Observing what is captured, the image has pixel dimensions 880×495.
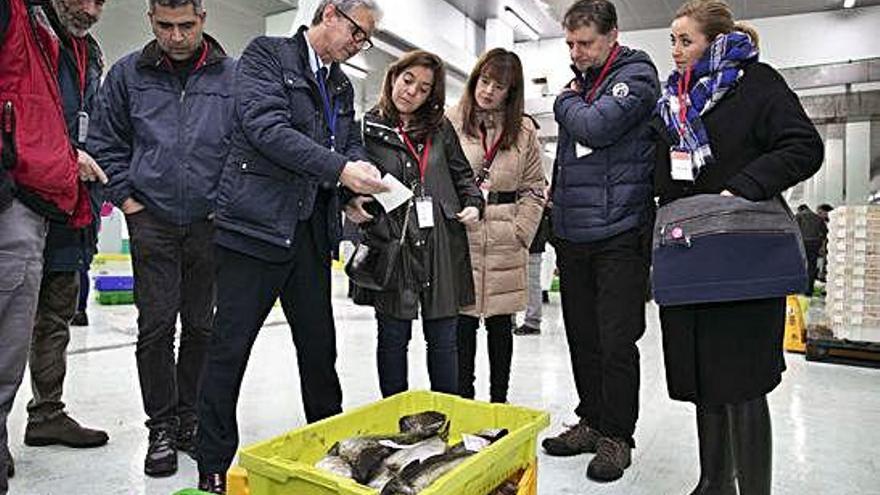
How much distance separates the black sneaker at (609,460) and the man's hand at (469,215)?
0.76m

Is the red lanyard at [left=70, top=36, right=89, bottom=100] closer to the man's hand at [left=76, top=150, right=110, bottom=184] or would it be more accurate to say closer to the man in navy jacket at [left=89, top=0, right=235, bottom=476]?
the man in navy jacket at [left=89, top=0, right=235, bottom=476]

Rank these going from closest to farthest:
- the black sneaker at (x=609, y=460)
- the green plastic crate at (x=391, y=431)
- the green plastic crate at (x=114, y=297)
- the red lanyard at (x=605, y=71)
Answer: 1. the green plastic crate at (x=391, y=431)
2. the black sneaker at (x=609, y=460)
3. the red lanyard at (x=605, y=71)
4. the green plastic crate at (x=114, y=297)

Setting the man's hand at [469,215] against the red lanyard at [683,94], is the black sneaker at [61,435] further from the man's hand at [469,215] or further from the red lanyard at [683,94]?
the red lanyard at [683,94]

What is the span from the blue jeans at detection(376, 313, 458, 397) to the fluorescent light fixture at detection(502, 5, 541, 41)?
7067mm

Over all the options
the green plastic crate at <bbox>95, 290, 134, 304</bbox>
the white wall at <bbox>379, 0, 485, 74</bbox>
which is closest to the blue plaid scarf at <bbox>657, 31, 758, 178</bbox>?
the white wall at <bbox>379, 0, 485, 74</bbox>

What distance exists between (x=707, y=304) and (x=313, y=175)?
3.09 ft

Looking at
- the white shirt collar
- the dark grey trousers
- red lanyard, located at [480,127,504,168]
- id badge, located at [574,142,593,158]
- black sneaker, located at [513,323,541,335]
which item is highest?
the white shirt collar

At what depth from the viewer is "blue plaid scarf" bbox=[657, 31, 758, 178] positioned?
1.54 meters

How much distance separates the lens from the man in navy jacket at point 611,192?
6.40 feet

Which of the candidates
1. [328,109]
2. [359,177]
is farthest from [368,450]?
[328,109]

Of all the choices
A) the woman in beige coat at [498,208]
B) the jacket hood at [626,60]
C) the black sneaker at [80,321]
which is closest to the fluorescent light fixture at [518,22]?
the black sneaker at [80,321]

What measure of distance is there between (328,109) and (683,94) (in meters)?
0.88

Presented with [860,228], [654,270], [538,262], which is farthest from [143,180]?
[538,262]

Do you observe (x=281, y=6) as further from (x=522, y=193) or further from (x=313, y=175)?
(x=313, y=175)
